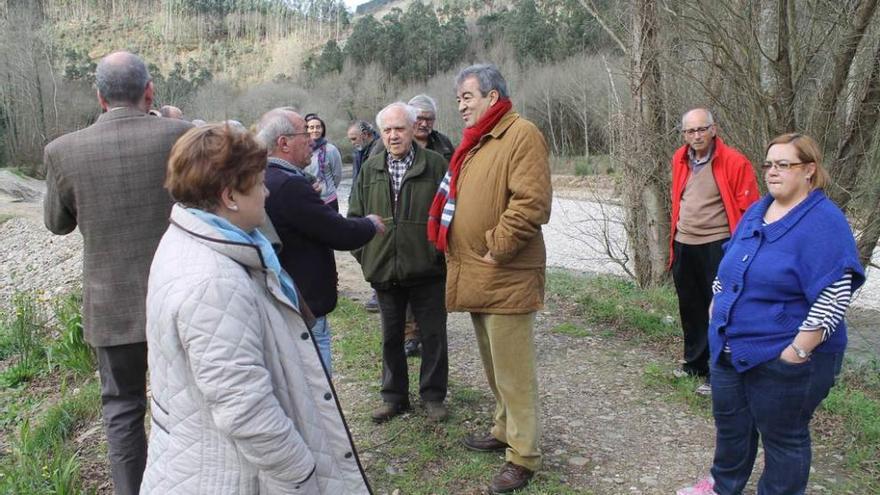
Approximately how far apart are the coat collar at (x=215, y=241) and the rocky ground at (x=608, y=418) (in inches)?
95.5

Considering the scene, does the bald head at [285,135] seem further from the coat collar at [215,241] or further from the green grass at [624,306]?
the green grass at [624,306]

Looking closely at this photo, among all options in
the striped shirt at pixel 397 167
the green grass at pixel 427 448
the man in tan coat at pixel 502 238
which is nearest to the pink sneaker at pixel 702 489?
the green grass at pixel 427 448

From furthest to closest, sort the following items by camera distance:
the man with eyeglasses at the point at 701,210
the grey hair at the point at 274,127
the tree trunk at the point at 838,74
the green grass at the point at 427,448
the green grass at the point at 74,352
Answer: the green grass at the point at 74,352 → the tree trunk at the point at 838,74 → the man with eyeglasses at the point at 701,210 → the green grass at the point at 427,448 → the grey hair at the point at 274,127

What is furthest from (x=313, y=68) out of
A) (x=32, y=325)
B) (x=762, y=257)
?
(x=762, y=257)

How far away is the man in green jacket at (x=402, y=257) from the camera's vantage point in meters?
4.07

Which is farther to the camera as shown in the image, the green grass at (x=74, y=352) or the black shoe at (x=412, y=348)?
the green grass at (x=74, y=352)

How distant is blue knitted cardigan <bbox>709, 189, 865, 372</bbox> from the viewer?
8.76ft

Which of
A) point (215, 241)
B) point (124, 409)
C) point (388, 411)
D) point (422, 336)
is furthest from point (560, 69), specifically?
point (215, 241)

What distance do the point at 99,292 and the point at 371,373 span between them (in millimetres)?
2486

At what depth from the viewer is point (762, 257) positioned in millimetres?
2801

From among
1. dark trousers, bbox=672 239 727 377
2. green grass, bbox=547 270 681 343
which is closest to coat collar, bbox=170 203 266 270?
dark trousers, bbox=672 239 727 377

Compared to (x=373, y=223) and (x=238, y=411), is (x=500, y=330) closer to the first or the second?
(x=373, y=223)

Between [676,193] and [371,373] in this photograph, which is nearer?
[676,193]

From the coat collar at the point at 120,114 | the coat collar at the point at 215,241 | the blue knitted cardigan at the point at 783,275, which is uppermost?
the coat collar at the point at 120,114
